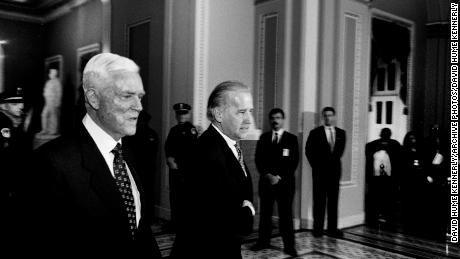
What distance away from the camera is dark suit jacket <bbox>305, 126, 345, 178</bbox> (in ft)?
18.6

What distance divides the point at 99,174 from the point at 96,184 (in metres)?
0.03

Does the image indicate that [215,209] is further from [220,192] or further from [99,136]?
[99,136]

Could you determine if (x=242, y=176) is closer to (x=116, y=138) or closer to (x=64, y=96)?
(x=116, y=138)

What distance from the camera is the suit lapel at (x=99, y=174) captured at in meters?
1.22

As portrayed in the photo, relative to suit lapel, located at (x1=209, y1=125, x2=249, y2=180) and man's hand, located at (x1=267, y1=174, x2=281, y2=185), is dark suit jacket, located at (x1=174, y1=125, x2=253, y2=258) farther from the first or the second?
man's hand, located at (x1=267, y1=174, x2=281, y2=185)

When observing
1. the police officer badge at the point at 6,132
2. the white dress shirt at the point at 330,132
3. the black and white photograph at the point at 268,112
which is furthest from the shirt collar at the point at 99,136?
the white dress shirt at the point at 330,132

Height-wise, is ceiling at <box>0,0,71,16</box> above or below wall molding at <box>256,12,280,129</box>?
above

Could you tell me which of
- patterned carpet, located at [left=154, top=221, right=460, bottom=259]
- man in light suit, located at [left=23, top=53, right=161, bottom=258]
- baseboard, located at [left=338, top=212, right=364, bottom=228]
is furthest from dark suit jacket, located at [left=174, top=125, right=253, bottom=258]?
baseboard, located at [left=338, top=212, right=364, bottom=228]

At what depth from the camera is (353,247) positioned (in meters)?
5.26

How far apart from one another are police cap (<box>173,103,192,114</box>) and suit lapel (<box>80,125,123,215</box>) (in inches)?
175

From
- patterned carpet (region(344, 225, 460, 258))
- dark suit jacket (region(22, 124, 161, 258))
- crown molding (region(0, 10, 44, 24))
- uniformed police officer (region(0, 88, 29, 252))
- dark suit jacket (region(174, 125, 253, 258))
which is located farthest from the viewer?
crown molding (region(0, 10, 44, 24))

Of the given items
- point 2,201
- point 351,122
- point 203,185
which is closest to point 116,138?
point 203,185

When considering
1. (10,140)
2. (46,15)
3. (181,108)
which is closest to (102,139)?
(10,140)

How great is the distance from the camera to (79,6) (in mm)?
7098
